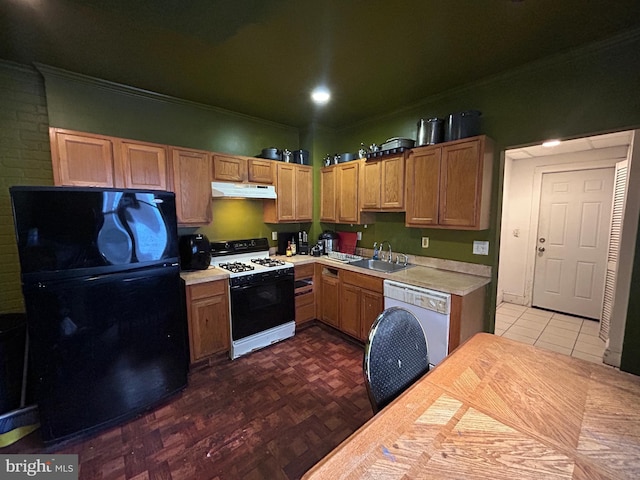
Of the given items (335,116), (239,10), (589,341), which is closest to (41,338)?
(239,10)

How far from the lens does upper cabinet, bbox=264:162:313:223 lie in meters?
3.41

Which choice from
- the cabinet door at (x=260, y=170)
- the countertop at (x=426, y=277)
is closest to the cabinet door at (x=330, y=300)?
the countertop at (x=426, y=277)

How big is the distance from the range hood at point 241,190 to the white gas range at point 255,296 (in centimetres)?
64

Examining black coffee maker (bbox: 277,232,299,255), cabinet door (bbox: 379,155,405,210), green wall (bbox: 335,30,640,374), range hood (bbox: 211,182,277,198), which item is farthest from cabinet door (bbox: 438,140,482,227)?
black coffee maker (bbox: 277,232,299,255)

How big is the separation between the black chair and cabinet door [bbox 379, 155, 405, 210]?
6.06 feet

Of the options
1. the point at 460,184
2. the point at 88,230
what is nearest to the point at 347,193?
the point at 460,184

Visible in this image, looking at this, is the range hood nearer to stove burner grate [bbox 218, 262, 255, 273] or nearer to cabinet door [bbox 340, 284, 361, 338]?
stove burner grate [bbox 218, 262, 255, 273]

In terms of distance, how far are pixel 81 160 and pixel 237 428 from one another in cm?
243

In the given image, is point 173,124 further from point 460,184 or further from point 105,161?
point 460,184

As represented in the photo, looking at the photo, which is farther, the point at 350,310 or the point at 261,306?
the point at 350,310

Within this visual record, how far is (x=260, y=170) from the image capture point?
10.5 feet

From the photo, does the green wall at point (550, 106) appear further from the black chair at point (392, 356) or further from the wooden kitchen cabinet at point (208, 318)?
the wooden kitchen cabinet at point (208, 318)

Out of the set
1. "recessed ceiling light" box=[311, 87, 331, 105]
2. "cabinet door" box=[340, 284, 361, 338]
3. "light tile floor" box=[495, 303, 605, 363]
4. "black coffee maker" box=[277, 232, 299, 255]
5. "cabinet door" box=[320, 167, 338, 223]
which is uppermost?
"recessed ceiling light" box=[311, 87, 331, 105]

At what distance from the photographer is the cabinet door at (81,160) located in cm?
208
